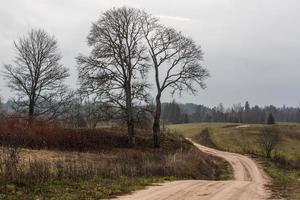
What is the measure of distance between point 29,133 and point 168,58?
20.1 meters

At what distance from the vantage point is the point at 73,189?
18234 mm

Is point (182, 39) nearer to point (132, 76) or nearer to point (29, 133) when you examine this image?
point (132, 76)

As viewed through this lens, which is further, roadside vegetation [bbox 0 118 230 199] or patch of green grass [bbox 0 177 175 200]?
roadside vegetation [bbox 0 118 230 199]

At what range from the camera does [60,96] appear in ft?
183

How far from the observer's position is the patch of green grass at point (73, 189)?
1631 cm

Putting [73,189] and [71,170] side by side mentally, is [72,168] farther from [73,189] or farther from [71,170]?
[73,189]

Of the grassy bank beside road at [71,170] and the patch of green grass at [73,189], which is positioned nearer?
the patch of green grass at [73,189]

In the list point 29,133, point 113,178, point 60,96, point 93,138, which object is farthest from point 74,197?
point 60,96

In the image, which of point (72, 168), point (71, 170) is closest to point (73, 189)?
point (71, 170)

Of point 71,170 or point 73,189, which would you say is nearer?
point 73,189

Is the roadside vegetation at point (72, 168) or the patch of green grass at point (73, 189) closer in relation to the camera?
the patch of green grass at point (73, 189)

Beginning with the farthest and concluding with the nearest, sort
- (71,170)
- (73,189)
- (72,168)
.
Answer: (72,168), (71,170), (73,189)

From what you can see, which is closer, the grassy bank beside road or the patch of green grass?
the patch of green grass

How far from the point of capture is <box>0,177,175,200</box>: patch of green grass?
16312mm
